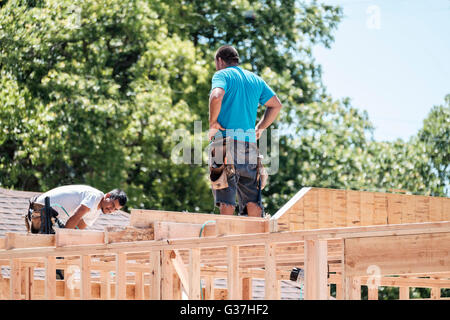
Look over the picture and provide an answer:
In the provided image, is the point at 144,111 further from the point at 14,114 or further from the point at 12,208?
the point at 12,208

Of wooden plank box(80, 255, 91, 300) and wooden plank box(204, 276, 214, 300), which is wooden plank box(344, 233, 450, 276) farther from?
wooden plank box(204, 276, 214, 300)

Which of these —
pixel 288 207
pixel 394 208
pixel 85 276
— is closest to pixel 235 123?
pixel 85 276

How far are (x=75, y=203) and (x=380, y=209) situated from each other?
160 inches

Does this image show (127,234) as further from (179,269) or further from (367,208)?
(367,208)

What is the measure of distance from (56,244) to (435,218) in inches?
226

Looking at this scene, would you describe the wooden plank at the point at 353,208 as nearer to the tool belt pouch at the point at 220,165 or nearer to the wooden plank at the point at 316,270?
the tool belt pouch at the point at 220,165

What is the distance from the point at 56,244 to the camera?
7.47m

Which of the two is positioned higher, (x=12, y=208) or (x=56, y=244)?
(x=12, y=208)

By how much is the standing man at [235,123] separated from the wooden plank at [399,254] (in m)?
1.87

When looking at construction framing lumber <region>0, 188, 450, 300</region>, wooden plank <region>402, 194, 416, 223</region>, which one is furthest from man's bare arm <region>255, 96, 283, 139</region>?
wooden plank <region>402, 194, 416, 223</region>
